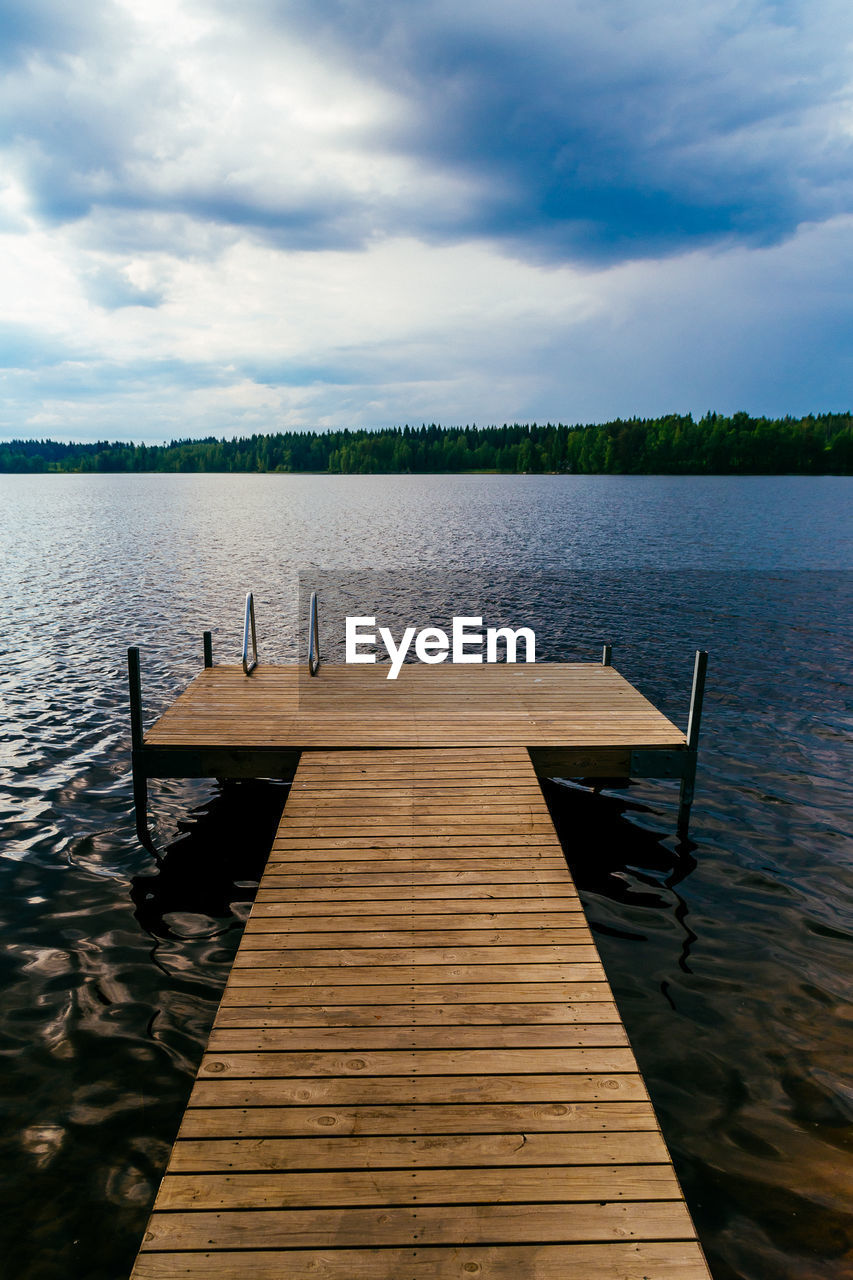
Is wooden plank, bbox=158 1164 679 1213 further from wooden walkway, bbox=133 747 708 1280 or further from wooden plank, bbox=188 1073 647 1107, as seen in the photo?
wooden plank, bbox=188 1073 647 1107

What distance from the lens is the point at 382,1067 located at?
4242 mm

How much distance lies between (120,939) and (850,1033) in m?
6.79

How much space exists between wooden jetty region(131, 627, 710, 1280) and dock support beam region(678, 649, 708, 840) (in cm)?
242

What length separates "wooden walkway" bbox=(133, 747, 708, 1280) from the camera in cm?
324

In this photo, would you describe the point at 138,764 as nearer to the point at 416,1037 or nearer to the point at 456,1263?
the point at 416,1037

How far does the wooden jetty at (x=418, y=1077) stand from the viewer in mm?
3252

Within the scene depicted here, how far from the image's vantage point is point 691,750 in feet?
30.1

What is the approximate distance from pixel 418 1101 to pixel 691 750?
629cm

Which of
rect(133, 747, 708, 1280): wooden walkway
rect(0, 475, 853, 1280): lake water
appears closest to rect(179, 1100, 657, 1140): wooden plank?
rect(133, 747, 708, 1280): wooden walkway

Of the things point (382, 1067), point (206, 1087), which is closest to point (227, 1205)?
point (206, 1087)

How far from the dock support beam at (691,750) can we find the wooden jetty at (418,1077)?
7.95ft

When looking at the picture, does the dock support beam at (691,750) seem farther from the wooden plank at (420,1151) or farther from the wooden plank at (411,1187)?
the wooden plank at (411,1187)

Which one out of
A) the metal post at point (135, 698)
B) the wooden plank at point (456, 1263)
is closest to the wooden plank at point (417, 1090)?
the wooden plank at point (456, 1263)

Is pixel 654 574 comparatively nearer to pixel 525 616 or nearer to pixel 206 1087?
pixel 525 616
